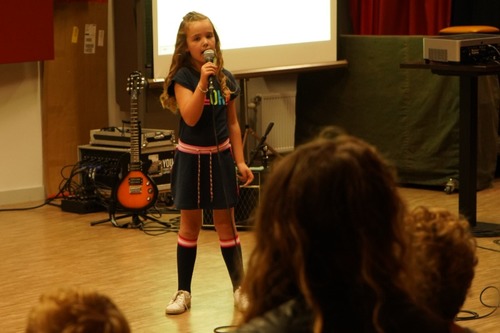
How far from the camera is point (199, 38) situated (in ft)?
12.4

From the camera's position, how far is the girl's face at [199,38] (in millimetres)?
3760

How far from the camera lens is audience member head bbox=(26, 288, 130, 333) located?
4.26 ft

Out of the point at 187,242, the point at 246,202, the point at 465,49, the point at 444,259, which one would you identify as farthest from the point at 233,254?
the point at 444,259

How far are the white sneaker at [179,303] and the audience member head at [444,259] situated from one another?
237 cm

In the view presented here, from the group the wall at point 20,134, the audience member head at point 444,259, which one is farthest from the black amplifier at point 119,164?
the audience member head at point 444,259

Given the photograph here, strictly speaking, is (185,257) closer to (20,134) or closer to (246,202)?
(246,202)

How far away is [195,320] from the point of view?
3824 mm

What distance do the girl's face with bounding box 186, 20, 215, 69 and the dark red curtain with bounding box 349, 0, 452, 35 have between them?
12.0ft

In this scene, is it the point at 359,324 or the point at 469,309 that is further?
the point at 469,309

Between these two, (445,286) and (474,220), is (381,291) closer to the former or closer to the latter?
(445,286)

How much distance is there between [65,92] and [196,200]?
9.82 feet

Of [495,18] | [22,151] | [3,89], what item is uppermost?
[495,18]

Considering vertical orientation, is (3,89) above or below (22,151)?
above

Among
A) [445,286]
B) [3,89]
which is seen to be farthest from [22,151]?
[445,286]
